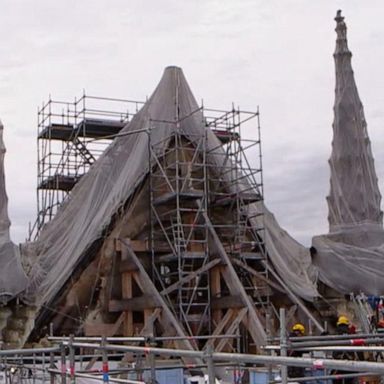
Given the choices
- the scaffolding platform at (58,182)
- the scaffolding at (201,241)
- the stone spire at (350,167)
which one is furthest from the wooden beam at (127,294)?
the scaffolding platform at (58,182)

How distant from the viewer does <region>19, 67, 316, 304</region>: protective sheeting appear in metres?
20.6

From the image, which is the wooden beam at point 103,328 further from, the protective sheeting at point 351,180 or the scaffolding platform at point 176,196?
the protective sheeting at point 351,180

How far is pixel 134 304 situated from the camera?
1972 cm

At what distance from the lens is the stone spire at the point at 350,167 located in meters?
26.1

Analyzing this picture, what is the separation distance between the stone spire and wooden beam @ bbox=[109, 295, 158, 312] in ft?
29.9

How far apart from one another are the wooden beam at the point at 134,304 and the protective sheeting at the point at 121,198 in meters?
1.39

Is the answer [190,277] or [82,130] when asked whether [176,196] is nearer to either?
[190,277]

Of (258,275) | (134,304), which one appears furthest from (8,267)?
(258,275)

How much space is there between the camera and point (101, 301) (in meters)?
20.7

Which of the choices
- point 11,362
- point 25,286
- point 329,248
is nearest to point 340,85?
point 329,248

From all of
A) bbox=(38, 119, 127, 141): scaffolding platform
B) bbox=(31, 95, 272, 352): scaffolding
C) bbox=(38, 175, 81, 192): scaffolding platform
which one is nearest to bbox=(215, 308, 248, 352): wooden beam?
bbox=(31, 95, 272, 352): scaffolding

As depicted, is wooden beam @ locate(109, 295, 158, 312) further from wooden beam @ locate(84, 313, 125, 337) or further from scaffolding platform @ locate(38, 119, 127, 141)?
scaffolding platform @ locate(38, 119, 127, 141)

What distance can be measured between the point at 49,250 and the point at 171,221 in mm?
3486

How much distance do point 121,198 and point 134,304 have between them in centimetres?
274
